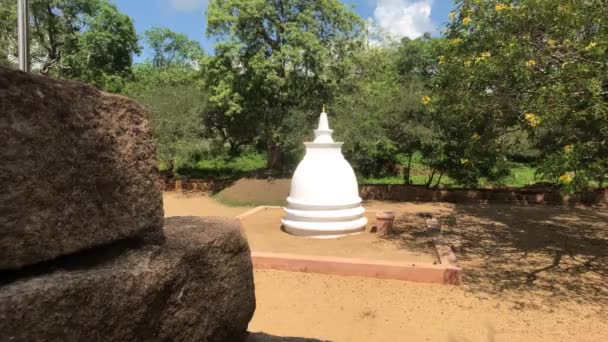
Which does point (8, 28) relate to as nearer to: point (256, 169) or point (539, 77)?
point (256, 169)

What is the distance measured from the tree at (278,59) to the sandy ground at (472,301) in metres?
8.59

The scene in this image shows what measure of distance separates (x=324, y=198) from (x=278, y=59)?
24.3 feet

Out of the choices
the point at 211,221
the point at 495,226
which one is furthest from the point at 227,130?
the point at 211,221

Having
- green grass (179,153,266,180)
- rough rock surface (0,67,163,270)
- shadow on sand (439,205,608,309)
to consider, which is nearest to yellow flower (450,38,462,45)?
shadow on sand (439,205,608,309)

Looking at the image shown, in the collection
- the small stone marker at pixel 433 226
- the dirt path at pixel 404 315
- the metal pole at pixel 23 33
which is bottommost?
the dirt path at pixel 404 315

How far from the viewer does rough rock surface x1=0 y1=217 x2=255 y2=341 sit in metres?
1.21

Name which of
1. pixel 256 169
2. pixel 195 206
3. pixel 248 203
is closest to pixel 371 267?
pixel 248 203

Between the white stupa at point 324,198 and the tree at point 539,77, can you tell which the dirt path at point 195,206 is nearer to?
the white stupa at point 324,198

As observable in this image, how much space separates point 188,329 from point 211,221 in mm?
583

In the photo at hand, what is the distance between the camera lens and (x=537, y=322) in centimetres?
524

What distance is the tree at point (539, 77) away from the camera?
18.8ft

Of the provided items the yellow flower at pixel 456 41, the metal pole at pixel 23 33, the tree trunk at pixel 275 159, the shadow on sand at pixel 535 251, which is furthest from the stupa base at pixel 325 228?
the tree trunk at pixel 275 159

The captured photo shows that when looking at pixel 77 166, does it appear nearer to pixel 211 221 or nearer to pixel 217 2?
pixel 211 221

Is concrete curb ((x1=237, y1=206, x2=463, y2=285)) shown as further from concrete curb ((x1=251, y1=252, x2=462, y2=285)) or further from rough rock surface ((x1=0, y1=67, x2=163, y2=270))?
rough rock surface ((x1=0, y1=67, x2=163, y2=270))
